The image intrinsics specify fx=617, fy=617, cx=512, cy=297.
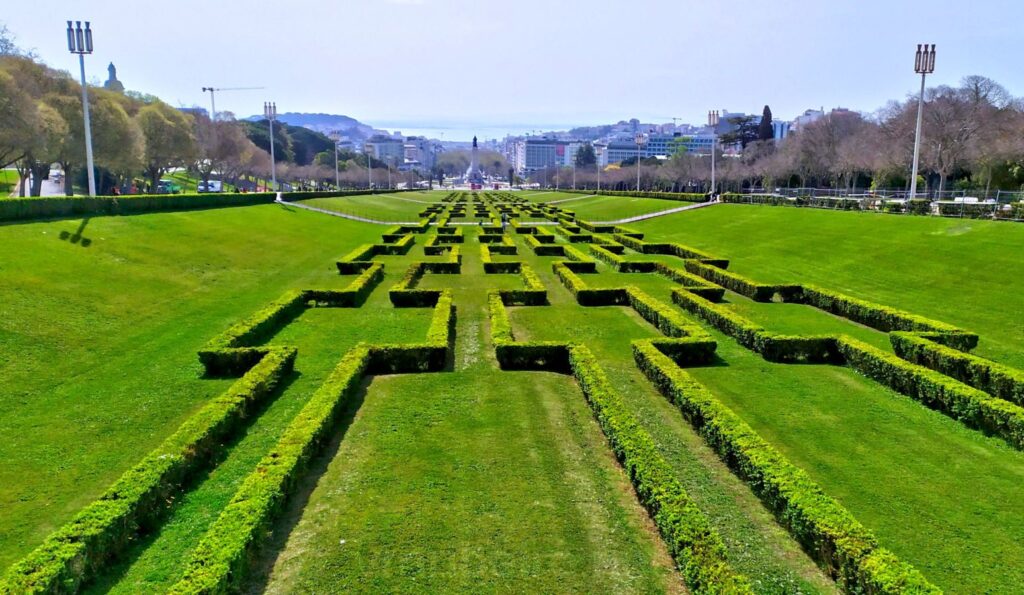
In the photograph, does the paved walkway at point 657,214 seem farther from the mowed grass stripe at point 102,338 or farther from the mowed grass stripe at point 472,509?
the mowed grass stripe at point 472,509

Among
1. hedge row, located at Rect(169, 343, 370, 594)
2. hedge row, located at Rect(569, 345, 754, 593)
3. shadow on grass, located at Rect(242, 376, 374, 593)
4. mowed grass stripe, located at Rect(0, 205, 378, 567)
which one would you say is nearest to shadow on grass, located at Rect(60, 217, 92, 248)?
mowed grass stripe, located at Rect(0, 205, 378, 567)

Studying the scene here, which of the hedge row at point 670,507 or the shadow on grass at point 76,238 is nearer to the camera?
the hedge row at point 670,507

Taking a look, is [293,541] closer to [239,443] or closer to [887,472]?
[239,443]

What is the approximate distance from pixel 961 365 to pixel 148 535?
14.2 metres

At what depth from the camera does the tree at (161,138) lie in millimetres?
53850

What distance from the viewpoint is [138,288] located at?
18.8 meters

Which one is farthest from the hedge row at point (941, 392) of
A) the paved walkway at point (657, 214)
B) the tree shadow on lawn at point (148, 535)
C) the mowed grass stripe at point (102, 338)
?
the paved walkway at point (657, 214)

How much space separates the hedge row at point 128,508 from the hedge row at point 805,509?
7.46m

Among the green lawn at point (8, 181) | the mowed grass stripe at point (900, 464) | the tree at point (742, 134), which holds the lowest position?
the mowed grass stripe at point (900, 464)

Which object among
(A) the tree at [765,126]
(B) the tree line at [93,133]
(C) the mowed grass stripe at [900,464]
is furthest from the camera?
(A) the tree at [765,126]

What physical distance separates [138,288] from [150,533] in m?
14.0

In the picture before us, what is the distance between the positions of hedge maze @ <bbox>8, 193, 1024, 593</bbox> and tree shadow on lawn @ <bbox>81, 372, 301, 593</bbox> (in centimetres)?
4

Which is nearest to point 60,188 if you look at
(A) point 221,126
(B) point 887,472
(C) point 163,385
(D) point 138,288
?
(A) point 221,126

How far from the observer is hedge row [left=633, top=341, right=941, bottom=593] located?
588 cm
